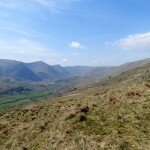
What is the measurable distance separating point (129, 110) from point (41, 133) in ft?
31.2

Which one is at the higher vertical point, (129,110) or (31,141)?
(129,110)

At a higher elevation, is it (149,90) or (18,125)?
(149,90)

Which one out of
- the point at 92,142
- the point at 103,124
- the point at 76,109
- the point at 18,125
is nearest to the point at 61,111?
the point at 76,109

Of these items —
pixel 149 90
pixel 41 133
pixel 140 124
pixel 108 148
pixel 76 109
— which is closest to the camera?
pixel 108 148

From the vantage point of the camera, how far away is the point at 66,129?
27812 millimetres

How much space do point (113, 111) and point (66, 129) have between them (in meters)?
5.94

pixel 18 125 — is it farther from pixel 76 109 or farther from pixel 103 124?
pixel 103 124

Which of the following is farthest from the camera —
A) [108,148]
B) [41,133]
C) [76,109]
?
[76,109]

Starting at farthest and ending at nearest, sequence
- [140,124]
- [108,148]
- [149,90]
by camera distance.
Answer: [149,90] → [140,124] → [108,148]

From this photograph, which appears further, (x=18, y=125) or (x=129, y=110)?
Result: (x=18, y=125)

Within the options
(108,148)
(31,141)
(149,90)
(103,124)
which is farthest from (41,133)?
(149,90)

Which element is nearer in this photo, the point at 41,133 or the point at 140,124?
the point at 140,124

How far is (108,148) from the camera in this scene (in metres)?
23.2

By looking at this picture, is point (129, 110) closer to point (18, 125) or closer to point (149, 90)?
point (149, 90)
